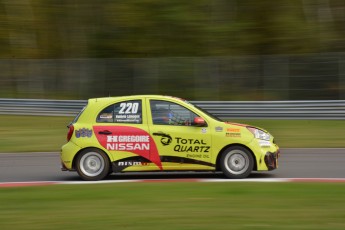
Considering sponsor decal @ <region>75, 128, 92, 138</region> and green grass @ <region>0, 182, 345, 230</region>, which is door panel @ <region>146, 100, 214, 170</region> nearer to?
green grass @ <region>0, 182, 345, 230</region>

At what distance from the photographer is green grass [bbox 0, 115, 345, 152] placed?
19172 millimetres

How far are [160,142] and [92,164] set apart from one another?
124 centimetres

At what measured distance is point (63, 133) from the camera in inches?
882

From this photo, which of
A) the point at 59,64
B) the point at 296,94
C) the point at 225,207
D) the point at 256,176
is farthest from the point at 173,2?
the point at 225,207

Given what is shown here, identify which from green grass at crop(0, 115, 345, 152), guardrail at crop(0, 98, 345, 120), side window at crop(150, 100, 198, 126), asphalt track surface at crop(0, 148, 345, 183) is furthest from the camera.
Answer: guardrail at crop(0, 98, 345, 120)

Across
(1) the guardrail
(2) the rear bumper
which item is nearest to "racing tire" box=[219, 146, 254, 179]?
(2) the rear bumper

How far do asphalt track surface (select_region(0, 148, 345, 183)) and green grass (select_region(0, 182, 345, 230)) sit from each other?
1.44 m

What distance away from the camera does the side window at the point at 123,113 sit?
12.3 metres

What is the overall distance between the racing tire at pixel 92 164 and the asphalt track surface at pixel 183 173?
0.38 meters

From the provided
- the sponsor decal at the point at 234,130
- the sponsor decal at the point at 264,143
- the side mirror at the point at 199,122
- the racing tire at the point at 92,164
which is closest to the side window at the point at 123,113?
the racing tire at the point at 92,164

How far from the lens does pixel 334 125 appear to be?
23.2m

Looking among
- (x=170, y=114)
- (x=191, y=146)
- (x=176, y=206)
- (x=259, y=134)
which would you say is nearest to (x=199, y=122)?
(x=191, y=146)

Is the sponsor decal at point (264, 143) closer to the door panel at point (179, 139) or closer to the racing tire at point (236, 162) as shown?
the racing tire at point (236, 162)

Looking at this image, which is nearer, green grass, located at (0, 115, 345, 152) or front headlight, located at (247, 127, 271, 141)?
front headlight, located at (247, 127, 271, 141)
